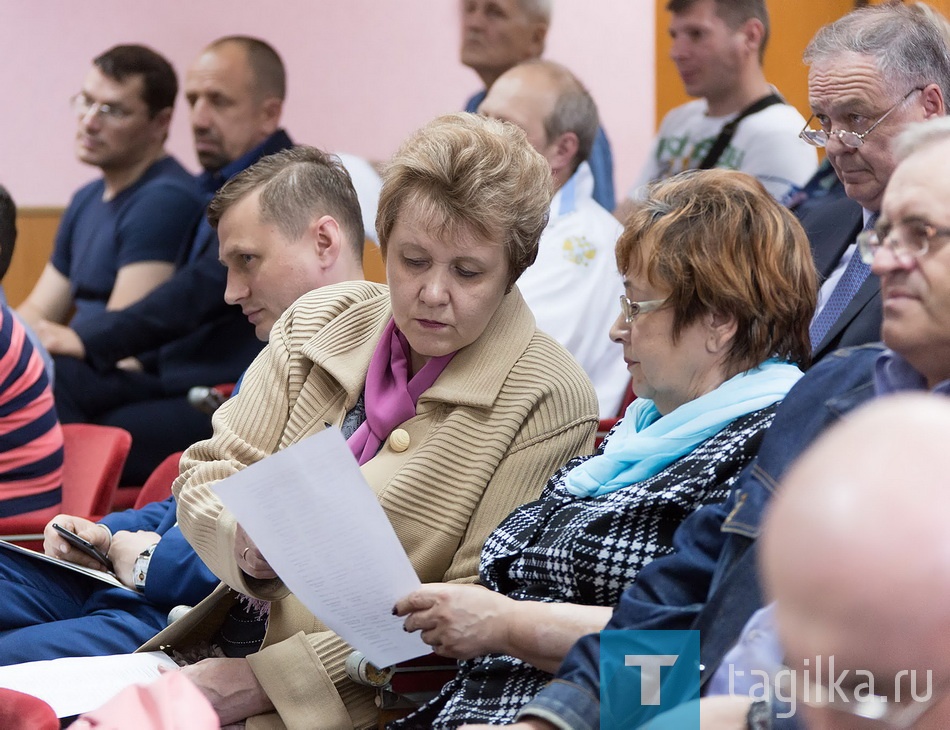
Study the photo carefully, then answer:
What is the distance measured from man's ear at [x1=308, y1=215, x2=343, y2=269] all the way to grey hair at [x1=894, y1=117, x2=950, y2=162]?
133cm

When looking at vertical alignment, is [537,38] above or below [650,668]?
above

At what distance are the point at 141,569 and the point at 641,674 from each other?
1.22 metres

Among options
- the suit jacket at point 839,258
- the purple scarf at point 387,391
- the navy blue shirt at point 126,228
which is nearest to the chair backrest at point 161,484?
the purple scarf at point 387,391

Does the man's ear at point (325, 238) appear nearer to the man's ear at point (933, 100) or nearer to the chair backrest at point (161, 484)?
the chair backrest at point (161, 484)

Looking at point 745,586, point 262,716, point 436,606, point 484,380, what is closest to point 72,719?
point 262,716

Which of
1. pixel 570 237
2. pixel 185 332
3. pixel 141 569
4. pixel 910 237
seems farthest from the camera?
pixel 185 332

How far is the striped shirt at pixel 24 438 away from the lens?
3000mm

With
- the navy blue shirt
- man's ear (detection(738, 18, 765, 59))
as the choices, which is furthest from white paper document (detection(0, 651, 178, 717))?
man's ear (detection(738, 18, 765, 59))

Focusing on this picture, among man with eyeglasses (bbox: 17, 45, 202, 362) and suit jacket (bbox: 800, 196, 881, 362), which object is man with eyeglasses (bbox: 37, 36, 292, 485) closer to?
man with eyeglasses (bbox: 17, 45, 202, 362)

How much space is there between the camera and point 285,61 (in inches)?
245

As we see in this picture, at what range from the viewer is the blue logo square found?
1.49 m

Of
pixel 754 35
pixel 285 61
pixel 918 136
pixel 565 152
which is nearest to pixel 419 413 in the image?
pixel 918 136

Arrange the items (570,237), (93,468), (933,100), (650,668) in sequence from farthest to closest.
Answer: (570,237), (93,468), (933,100), (650,668)

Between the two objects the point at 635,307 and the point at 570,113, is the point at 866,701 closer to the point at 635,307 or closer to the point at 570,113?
the point at 635,307
